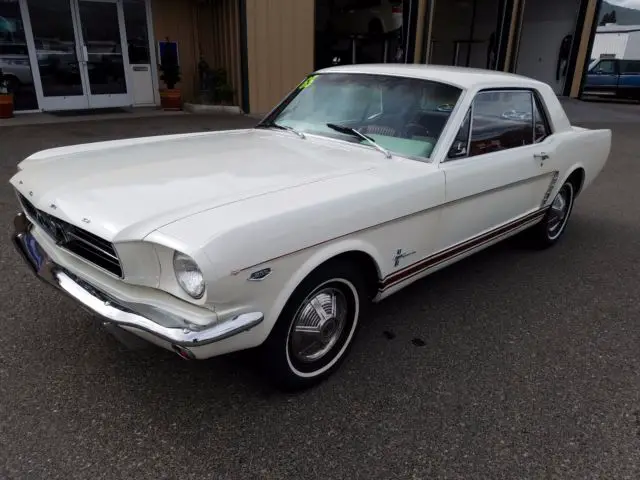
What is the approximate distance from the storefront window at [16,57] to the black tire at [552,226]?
35.5ft

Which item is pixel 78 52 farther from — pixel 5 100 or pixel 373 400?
pixel 373 400

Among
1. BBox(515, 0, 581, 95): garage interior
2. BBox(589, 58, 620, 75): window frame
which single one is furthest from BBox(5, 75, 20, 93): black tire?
BBox(589, 58, 620, 75): window frame

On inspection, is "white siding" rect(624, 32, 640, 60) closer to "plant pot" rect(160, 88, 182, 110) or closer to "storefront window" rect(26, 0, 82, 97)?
"plant pot" rect(160, 88, 182, 110)

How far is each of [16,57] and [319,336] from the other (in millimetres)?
11103

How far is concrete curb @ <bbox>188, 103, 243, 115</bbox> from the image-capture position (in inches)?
478

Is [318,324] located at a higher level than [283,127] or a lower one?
lower

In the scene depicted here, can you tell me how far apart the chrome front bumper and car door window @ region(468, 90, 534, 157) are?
2006 millimetres

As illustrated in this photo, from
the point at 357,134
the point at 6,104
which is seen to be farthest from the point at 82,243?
the point at 6,104

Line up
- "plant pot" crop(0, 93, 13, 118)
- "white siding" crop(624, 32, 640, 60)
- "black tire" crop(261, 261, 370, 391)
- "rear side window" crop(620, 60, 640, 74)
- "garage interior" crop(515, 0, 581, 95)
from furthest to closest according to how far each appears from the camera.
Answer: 1. "white siding" crop(624, 32, 640, 60)
2. "rear side window" crop(620, 60, 640, 74)
3. "garage interior" crop(515, 0, 581, 95)
4. "plant pot" crop(0, 93, 13, 118)
5. "black tire" crop(261, 261, 370, 391)

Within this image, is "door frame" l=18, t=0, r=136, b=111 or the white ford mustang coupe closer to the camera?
the white ford mustang coupe

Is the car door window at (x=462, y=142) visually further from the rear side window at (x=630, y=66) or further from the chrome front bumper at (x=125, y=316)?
the rear side window at (x=630, y=66)

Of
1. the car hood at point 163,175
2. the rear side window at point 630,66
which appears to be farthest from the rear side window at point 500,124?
the rear side window at point 630,66

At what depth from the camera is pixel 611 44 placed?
896 inches

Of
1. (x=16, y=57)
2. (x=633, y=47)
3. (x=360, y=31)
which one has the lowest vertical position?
(x=16, y=57)
